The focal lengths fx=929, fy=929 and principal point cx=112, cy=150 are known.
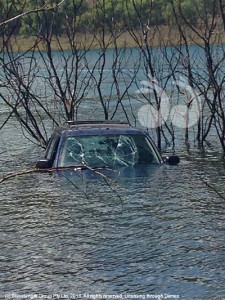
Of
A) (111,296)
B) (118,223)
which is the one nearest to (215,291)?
(111,296)

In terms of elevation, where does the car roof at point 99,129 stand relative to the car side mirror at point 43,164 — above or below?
above

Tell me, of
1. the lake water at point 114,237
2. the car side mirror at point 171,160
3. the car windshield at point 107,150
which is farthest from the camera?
the car side mirror at point 171,160

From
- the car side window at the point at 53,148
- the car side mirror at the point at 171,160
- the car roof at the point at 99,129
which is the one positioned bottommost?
the car side mirror at the point at 171,160

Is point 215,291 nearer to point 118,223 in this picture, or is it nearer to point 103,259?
point 103,259

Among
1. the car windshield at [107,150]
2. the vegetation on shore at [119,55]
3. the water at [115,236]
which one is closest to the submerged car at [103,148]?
the car windshield at [107,150]

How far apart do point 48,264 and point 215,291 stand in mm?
1829

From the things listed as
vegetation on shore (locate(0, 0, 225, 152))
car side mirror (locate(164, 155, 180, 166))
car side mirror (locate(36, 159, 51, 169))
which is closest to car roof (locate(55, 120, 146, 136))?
car side mirror (locate(164, 155, 180, 166))

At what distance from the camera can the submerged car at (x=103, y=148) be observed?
13.0 m

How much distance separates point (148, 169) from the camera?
13414 mm

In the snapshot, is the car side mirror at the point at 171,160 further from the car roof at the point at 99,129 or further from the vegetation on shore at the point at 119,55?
the vegetation on shore at the point at 119,55

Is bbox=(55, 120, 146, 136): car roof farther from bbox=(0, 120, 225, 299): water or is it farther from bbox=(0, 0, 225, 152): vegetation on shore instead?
bbox=(0, 0, 225, 152): vegetation on shore

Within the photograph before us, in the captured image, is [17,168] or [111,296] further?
[17,168]

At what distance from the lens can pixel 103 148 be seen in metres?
13.2

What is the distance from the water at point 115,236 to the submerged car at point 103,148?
19cm
